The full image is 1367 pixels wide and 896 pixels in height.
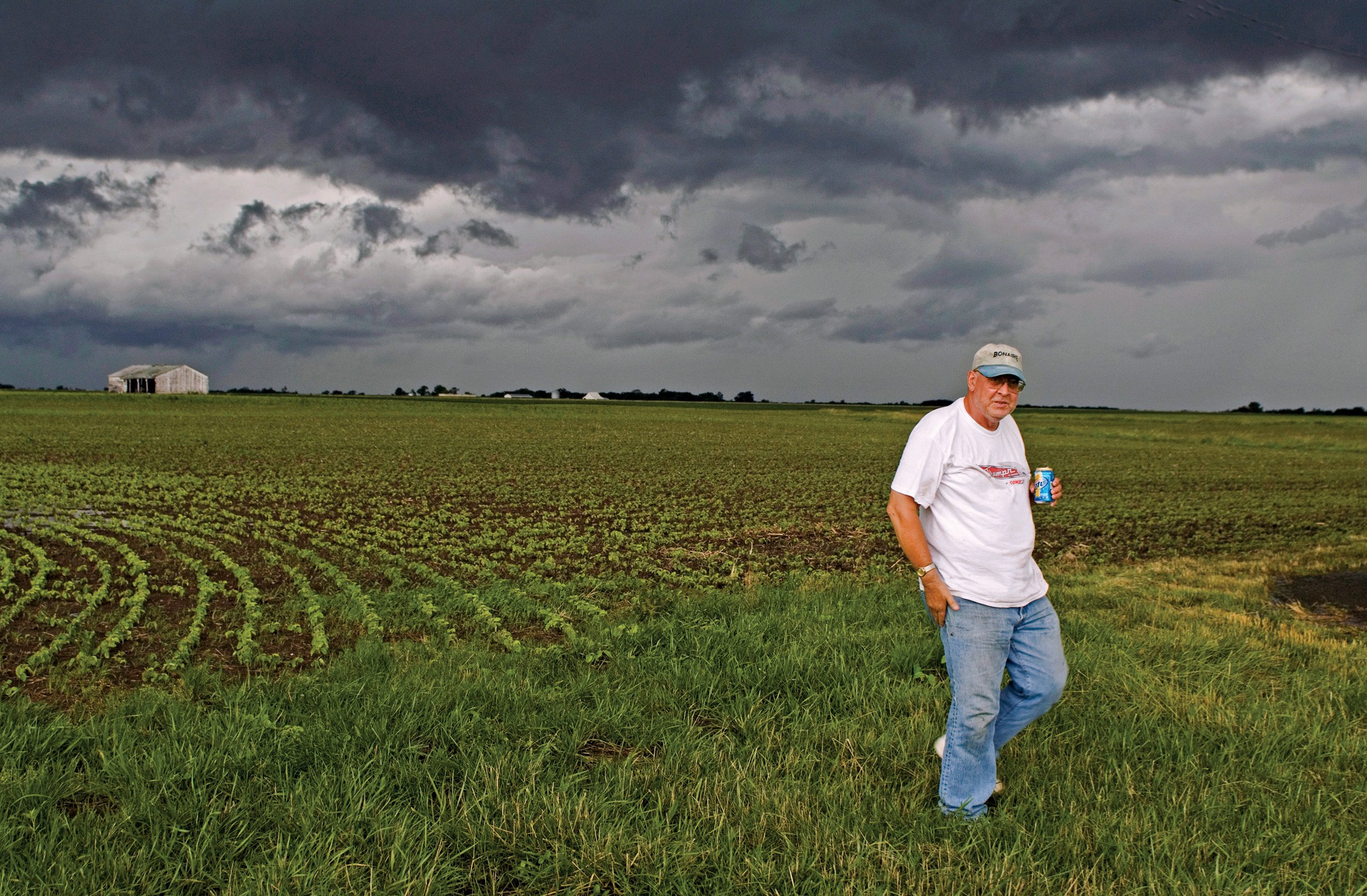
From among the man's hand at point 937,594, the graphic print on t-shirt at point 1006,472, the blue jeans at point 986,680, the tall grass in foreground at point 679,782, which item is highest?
the graphic print on t-shirt at point 1006,472

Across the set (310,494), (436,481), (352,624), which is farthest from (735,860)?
(436,481)

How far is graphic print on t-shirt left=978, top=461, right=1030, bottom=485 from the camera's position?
3963mm

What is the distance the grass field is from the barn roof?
135162mm

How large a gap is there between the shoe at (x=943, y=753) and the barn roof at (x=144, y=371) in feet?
480

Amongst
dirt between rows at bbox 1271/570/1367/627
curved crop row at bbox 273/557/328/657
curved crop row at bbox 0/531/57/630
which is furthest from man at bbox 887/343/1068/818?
curved crop row at bbox 0/531/57/630

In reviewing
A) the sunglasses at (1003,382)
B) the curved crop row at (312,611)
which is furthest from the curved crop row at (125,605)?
the sunglasses at (1003,382)

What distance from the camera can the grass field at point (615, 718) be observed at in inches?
145

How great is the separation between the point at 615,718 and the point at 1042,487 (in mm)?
2922

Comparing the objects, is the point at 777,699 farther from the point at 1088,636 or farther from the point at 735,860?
the point at 1088,636

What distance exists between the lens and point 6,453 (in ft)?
92.8

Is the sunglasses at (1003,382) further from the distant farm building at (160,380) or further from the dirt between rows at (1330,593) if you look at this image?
the distant farm building at (160,380)

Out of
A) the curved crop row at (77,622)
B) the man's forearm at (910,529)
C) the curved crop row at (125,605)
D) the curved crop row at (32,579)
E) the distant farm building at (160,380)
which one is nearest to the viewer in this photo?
the man's forearm at (910,529)

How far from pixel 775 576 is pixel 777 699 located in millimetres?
5723

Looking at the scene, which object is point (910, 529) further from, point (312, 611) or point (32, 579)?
point (32, 579)
